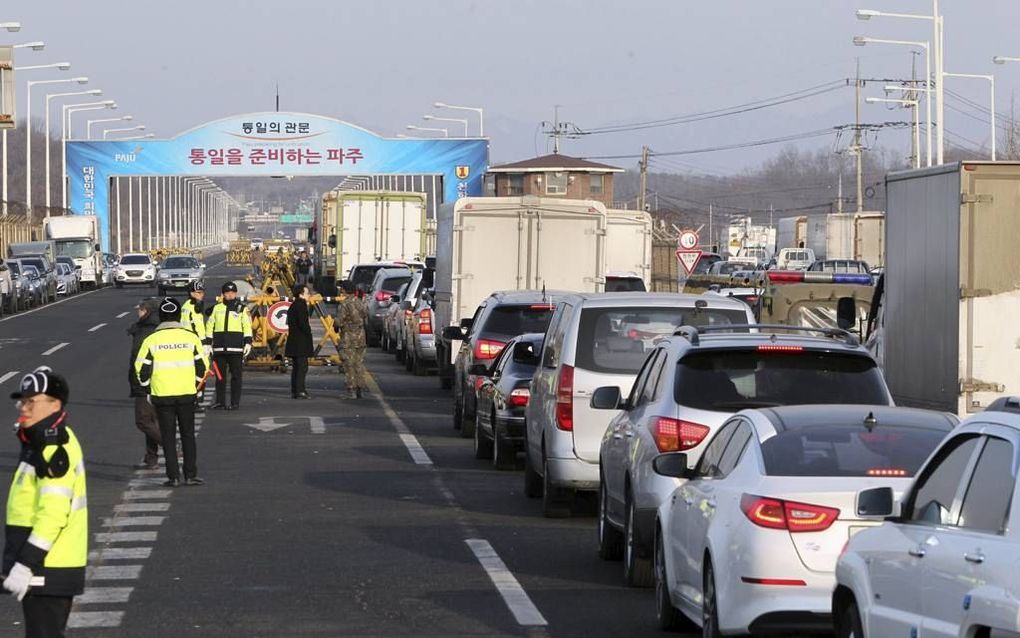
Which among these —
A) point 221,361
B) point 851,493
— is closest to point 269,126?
point 221,361

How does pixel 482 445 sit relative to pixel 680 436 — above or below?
below

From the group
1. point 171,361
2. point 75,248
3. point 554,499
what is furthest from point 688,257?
point 75,248

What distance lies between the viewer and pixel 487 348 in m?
23.6

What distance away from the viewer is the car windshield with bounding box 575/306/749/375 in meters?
15.3

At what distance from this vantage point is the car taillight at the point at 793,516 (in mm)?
8859

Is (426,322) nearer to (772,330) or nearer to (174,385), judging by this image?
(174,385)

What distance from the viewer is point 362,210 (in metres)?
61.6

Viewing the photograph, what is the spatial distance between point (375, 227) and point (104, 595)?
49892 mm

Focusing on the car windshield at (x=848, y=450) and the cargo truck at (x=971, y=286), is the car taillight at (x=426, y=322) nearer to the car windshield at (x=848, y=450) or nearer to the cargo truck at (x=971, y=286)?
the cargo truck at (x=971, y=286)

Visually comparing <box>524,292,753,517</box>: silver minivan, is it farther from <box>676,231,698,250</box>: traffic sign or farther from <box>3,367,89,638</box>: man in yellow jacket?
<box>676,231,698,250</box>: traffic sign

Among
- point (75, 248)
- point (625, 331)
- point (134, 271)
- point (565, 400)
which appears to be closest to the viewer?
point (565, 400)

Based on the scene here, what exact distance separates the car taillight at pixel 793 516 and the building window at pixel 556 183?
106 meters

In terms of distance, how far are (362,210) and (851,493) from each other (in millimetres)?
53200

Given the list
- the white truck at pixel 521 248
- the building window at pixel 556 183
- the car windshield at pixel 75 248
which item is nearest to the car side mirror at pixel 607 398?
the white truck at pixel 521 248
